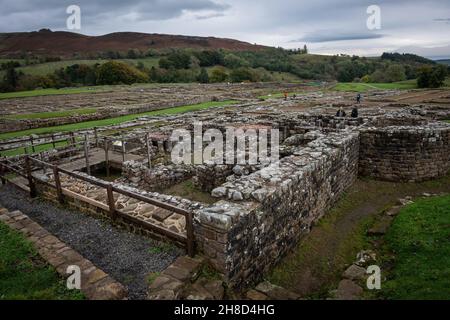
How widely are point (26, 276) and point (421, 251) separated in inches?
265

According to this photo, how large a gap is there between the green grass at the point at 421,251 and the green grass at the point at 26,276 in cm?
485

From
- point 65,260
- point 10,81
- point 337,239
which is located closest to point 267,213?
point 337,239

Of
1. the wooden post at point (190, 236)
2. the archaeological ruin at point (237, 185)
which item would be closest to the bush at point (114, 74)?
the archaeological ruin at point (237, 185)

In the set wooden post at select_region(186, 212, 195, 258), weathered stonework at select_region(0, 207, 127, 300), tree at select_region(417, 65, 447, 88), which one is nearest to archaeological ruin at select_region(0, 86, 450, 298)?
wooden post at select_region(186, 212, 195, 258)

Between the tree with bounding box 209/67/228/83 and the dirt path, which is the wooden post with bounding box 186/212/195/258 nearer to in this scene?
the dirt path

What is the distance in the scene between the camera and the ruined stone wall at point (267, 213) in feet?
15.9

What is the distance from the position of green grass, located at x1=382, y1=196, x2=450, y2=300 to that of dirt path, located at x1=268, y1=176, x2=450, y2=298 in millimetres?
803

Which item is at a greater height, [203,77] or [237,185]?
[203,77]

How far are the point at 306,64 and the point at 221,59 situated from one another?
90.4 feet

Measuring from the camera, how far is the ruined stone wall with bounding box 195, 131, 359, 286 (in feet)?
15.9

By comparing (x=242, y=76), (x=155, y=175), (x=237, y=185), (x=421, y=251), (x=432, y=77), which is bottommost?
(x=421, y=251)

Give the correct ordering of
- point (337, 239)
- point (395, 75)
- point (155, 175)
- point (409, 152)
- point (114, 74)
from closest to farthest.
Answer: point (337, 239) → point (409, 152) → point (155, 175) → point (114, 74) → point (395, 75)

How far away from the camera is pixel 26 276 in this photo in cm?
468

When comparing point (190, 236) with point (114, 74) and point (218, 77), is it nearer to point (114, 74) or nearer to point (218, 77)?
point (114, 74)
